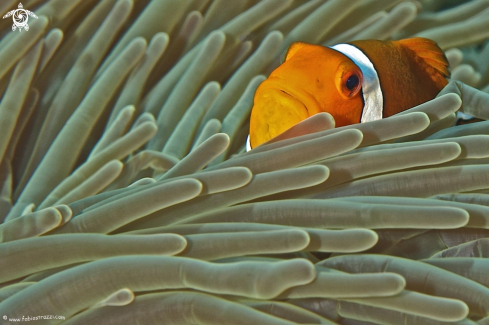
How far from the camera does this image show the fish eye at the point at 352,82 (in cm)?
Result: 101

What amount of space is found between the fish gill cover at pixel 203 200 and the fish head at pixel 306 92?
4.9 inches

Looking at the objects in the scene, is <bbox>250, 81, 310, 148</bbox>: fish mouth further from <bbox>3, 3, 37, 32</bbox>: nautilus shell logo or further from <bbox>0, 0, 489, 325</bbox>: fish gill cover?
<bbox>3, 3, 37, 32</bbox>: nautilus shell logo

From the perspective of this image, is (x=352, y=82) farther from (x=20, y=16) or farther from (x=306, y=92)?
(x=20, y=16)

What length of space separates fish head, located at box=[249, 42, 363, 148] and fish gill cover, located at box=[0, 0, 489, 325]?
0.12 metres

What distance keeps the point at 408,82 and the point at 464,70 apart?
0.33 m

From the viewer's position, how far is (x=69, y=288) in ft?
1.89

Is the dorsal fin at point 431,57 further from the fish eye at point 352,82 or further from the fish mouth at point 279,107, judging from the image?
the fish mouth at point 279,107

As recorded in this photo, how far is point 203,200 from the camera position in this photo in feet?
2.47

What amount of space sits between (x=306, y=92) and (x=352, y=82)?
0.11 m

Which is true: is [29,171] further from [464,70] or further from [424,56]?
[464,70]

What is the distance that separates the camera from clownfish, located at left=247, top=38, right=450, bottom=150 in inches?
37.6

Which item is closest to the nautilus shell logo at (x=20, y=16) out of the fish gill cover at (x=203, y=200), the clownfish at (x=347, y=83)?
the fish gill cover at (x=203, y=200)

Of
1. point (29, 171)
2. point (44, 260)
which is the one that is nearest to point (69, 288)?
point (44, 260)

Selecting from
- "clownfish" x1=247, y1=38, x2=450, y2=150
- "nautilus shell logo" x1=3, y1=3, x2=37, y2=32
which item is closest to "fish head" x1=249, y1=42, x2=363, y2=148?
"clownfish" x1=247, y1=38, x2=450, y2=150
